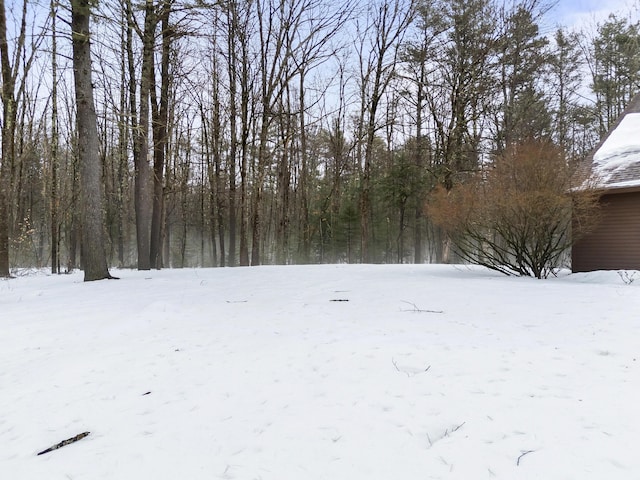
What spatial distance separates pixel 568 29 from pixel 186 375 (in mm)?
22396

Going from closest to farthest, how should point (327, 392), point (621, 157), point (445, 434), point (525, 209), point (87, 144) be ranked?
point (445, 434), point (327, 392), point (525, 209), point (87, 144), point (621, 157)

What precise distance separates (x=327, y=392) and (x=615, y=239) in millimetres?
9013

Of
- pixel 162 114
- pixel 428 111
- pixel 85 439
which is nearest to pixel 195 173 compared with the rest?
pixel 162 114

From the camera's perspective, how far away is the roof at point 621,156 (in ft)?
26.0

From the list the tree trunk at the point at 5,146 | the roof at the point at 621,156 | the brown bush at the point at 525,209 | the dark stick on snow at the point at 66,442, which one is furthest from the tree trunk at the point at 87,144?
the roof at the point at 621,156

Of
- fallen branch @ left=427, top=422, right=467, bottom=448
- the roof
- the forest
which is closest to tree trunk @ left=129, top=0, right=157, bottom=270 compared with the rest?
the forest

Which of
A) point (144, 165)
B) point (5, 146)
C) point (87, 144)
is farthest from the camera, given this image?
point (5, 146)

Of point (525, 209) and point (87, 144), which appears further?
point (87, 144)

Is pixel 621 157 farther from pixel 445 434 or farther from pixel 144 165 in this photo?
pixel 144 165

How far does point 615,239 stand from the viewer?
27.5 feet

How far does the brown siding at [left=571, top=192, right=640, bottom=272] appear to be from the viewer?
8.09 m

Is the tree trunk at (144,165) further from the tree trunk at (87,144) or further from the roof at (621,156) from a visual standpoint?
the roof at (621,156)

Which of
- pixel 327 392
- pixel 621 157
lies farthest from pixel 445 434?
pixel 621 157

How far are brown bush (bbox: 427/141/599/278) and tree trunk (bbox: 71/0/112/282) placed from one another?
7.37 metres
